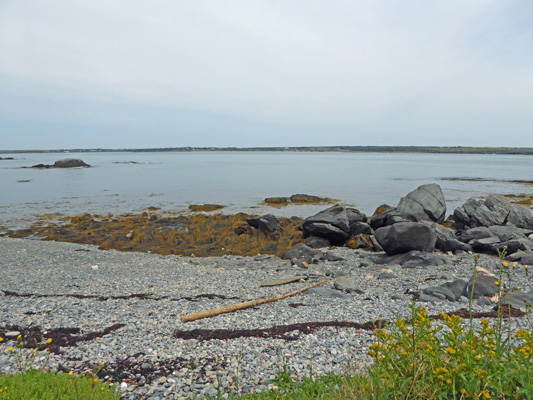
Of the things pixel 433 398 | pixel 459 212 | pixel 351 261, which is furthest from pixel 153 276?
pixel 459 212

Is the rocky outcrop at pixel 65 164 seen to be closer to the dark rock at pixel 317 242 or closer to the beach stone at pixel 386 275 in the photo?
the dark rock at pixel 317 242

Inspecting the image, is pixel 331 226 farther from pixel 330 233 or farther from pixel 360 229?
pixel 360 229

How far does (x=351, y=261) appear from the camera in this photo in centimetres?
1341

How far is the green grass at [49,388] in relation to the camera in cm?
361

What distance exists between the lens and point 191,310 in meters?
7.52

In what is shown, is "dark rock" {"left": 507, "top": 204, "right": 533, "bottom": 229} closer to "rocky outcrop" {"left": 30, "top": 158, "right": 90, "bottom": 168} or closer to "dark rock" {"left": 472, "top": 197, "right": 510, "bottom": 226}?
"dark rock" {"left": 472, "top": 197, "right": 510, "bottom": 226}

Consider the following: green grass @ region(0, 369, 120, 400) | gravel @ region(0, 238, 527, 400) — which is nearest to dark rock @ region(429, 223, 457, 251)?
gravel @ region(0, 238, 527, 400)

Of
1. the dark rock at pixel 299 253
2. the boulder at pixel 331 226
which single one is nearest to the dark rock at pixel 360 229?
the boulder at pixel 331 226

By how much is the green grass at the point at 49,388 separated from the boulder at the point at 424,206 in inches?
734

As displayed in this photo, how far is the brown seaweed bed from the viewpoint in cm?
1677

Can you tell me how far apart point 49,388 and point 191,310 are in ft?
12.4

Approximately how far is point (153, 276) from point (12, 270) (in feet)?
15.7

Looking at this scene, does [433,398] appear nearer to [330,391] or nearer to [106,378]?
[330,391]

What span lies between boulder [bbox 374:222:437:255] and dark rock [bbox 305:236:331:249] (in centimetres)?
376
